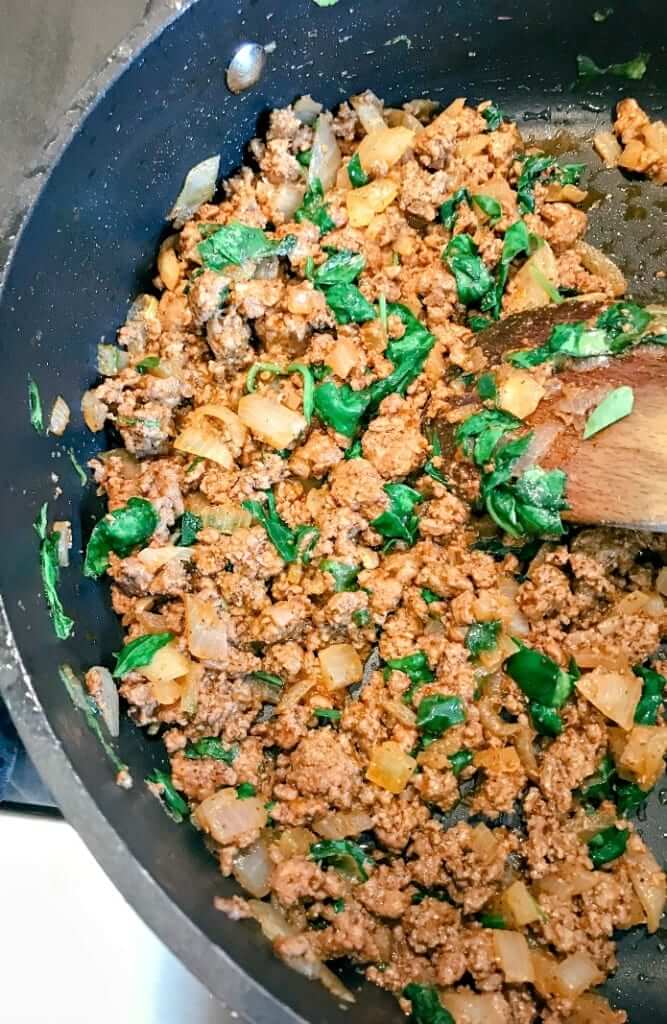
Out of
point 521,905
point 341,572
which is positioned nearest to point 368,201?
point 341,572

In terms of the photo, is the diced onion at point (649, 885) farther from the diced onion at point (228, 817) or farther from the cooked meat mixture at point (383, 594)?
the diced onion at point (228, 817)

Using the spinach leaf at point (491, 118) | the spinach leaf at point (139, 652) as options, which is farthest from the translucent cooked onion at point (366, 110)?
the spinach leaf at point (139, 652)

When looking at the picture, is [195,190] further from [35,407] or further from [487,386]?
[487,386]

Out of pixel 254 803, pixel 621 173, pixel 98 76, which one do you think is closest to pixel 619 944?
pixel 254 803

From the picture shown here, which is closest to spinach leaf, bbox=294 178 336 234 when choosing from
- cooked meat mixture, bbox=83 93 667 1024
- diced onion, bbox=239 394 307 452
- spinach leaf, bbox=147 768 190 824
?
cooked meat mixture, bbox=83 93 667 1024

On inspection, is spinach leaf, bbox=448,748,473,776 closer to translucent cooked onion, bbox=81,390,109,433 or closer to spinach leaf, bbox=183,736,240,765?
spinach leaf, bbox=183,736,240,765

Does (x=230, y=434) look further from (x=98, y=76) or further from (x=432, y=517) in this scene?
(x=98, y=76)

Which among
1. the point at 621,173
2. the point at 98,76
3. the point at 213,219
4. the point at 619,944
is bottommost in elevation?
the point at 619,944
